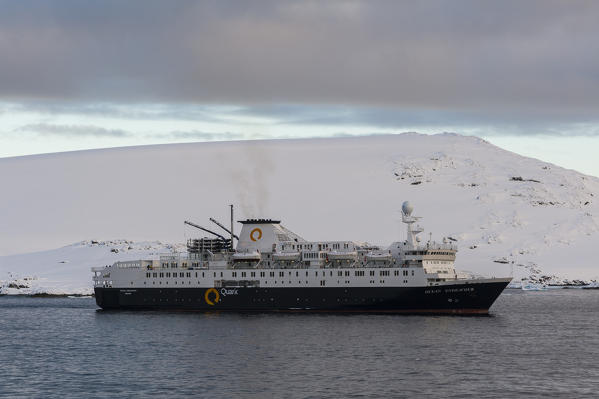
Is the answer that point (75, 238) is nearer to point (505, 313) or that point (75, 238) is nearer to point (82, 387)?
point (505, 313)

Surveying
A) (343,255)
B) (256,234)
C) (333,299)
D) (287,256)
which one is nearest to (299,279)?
(287,256)

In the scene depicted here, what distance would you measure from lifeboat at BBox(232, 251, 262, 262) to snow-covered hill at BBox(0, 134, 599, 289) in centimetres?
5802

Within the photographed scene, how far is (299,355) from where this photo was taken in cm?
5462

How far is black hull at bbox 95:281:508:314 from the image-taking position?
79.9 meters

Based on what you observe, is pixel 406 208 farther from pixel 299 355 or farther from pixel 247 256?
pixel 299 355

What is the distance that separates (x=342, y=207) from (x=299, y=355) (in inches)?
4912

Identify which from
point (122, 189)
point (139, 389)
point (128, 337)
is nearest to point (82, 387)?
point (139, 389)

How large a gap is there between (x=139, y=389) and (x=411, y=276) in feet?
131

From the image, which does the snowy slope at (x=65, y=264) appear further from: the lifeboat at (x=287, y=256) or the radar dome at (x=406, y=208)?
the radar dome at (x=406, y=208)

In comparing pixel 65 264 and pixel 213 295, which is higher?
pixel 65 264

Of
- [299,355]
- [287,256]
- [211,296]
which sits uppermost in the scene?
[287,256]

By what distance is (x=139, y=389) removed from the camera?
44406 millimetres

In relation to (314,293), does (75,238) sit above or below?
above

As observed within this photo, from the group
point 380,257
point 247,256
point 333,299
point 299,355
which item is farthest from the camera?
point 247,256
